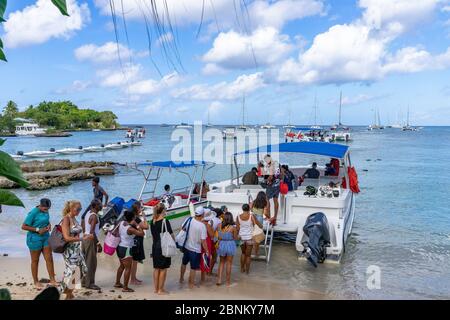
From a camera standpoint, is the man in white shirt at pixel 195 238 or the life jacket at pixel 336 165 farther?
the life jacket at pixel 336 165

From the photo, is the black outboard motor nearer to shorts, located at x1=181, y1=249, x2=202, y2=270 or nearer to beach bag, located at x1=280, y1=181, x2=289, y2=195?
beach bag, located at x1=280, y1=181, x2=289, y2=195

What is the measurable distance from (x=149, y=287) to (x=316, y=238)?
4.25 m

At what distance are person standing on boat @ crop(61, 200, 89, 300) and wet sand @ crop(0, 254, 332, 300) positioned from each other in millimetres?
486

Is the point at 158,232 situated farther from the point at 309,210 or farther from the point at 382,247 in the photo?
the point at 382,247

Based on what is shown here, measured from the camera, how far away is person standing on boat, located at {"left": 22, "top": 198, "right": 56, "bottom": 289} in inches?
317

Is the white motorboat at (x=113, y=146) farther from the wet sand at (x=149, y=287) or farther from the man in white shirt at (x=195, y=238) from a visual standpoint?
the man in white shirt at (x=195, y=238)

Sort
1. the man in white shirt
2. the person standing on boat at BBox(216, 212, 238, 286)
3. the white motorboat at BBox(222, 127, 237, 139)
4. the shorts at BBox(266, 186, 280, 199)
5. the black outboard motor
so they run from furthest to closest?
the white motorboat at BBox(222, 127, 237, 139)
the shorts at BBox(266, 186, 280, 199)
the black outboard motor
the person standing on boat at BBox(216, 212, 238, 286)
the man in white shirt

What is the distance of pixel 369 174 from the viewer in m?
→ 39.3

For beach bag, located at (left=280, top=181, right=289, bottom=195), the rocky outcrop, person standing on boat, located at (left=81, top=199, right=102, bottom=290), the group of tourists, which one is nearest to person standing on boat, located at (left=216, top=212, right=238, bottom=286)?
the group of tourists

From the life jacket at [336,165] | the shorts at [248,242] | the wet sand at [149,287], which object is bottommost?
the wet sand at [149,287]

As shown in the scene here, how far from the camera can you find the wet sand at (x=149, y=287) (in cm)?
828

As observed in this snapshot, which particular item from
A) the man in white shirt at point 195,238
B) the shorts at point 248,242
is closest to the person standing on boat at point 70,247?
the man in white shirt at point 195,238

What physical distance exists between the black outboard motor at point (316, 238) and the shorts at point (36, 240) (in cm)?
596

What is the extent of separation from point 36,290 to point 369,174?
3514cm
